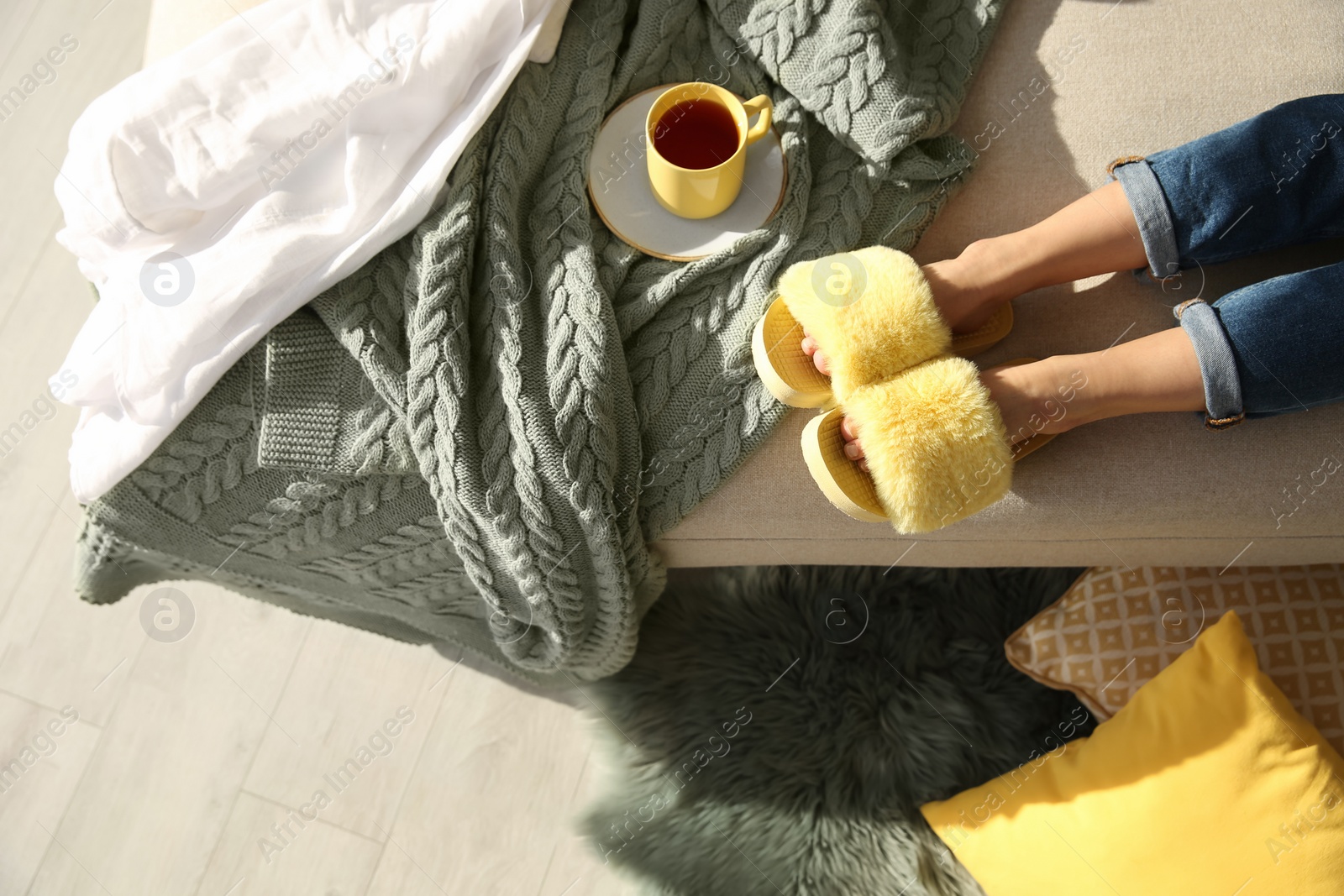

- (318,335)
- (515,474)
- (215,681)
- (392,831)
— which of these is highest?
(318,335)

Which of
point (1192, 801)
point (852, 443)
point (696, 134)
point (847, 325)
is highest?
point (696, 134)

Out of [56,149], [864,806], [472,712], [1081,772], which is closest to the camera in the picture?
[1081,772]

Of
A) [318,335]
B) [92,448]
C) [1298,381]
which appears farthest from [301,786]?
[1298,381]

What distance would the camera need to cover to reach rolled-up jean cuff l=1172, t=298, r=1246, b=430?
815 mm

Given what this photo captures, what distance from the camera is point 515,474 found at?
2.73 ft

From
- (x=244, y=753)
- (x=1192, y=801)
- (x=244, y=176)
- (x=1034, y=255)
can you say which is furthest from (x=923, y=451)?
(x=244, y=753)

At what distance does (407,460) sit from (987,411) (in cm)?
56

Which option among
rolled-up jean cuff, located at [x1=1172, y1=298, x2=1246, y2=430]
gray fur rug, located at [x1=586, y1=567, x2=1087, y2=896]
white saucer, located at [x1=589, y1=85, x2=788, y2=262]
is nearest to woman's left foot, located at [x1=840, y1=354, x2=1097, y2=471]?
rolled-up jean cuff, located at [x1=1172, y1=298, x2=1246, y2=430]

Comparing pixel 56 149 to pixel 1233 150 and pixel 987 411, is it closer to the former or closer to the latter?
pixel 987 411

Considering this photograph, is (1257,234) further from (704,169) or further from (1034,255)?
(704,169)

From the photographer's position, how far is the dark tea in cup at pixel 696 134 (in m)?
0.87

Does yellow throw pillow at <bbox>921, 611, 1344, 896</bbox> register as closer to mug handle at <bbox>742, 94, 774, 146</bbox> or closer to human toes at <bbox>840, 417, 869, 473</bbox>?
human toes at <bbox>840, 417, 869, 473</bbox>

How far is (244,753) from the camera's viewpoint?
3.98 feet

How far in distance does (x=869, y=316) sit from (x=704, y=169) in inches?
8.9
